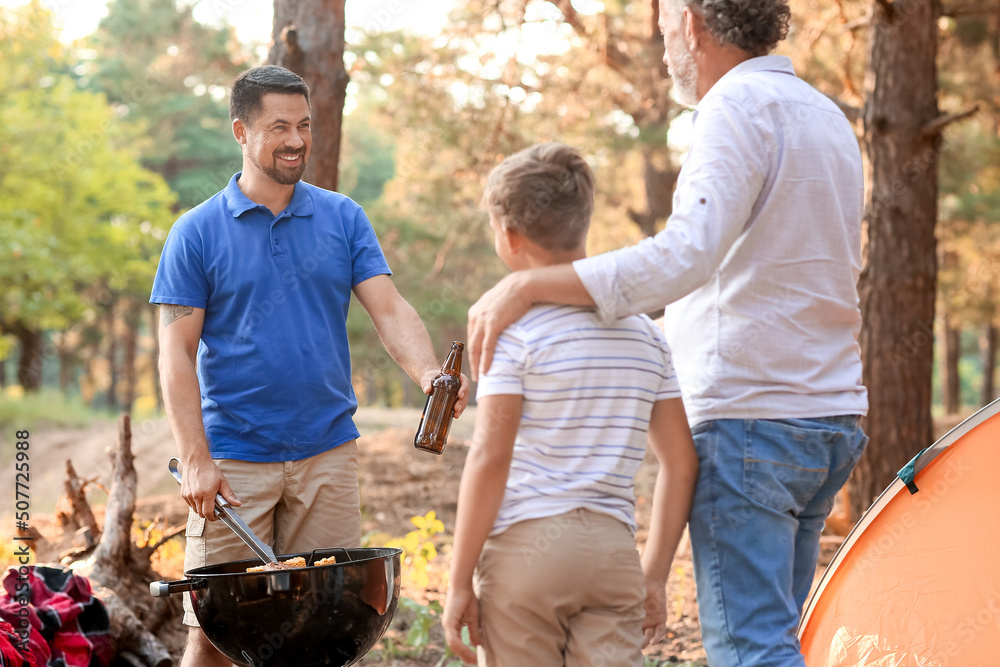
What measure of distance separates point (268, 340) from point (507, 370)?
44.3 inches

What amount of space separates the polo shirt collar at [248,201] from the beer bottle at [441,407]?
0.78 meters

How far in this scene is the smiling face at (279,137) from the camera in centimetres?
263

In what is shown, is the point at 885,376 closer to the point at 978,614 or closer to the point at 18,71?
the point at 978,614

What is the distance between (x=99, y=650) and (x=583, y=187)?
279 centimetres

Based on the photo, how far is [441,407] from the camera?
86.4 inches

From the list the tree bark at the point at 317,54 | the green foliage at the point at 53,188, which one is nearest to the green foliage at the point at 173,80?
the green foliage at the point at 53,188

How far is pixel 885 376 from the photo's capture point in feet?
18.7

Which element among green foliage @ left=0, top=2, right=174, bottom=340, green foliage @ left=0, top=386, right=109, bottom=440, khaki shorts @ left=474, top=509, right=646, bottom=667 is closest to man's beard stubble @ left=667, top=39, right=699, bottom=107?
khaki shorts @ left=474, top=509, right=646, bottom=667

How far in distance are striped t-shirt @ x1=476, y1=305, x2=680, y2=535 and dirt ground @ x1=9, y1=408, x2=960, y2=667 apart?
244 cm

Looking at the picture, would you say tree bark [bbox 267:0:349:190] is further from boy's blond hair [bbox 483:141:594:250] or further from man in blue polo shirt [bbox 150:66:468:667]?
boy's blond hair [bbox 483:141:594:250]

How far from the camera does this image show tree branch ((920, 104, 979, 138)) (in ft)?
18.0

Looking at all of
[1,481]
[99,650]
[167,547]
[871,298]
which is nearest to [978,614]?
[99,650]

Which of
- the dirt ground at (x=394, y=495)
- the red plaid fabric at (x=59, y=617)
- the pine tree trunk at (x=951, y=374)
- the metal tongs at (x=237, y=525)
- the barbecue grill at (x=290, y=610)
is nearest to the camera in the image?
the barbecue grill at (x=290, y=610)

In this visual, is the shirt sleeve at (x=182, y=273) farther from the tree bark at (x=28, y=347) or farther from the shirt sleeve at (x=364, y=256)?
the tree bark at (x=28, y=347)
